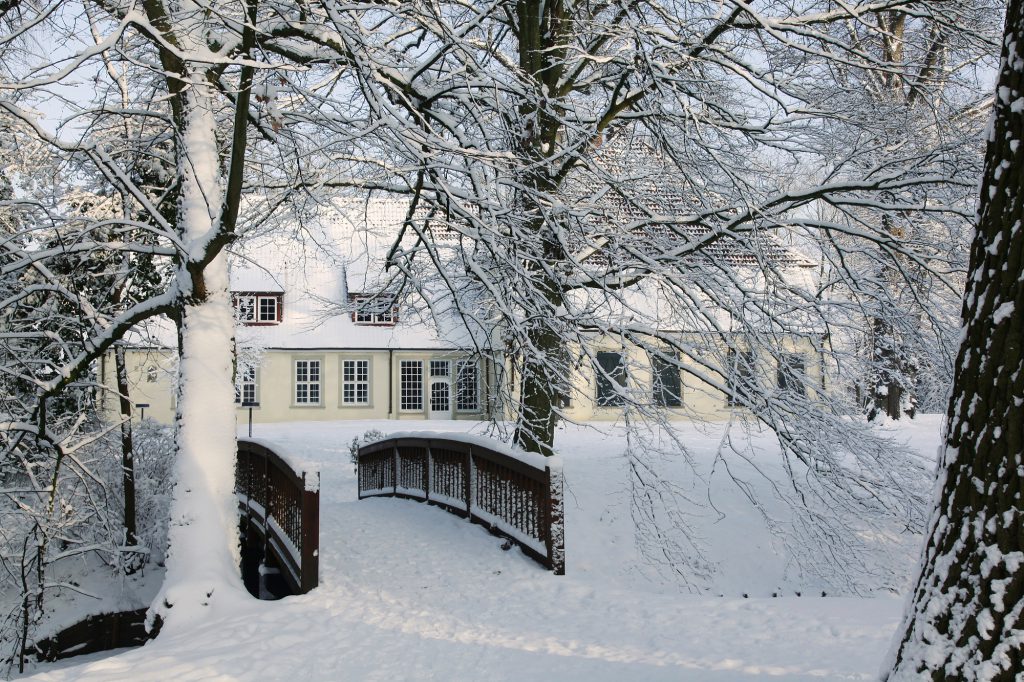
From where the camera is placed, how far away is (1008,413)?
11.7ft

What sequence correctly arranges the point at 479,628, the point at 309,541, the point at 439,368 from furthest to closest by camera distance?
the point at 439,368
the point at 309,541
the point at 479,628

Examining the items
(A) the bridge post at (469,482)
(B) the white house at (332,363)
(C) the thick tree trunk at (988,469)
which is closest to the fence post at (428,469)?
(A) the bridge post at (469,482)

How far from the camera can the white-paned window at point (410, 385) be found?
1388 inches

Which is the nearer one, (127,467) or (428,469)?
(127,467)

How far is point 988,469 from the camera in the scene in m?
3.66

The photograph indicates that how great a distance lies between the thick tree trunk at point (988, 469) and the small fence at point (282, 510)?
6.24m

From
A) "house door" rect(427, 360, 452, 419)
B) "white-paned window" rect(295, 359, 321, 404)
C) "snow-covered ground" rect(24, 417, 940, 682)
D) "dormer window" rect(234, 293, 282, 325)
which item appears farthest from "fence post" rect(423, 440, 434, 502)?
"dormer window" rect(234, 293, 282, 325)

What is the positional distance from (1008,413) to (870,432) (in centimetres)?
733

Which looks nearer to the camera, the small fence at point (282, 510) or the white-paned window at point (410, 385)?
the small fence at point (282, 510)

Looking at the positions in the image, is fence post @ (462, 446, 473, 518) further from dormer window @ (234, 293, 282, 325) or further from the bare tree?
dormer window @ (234, 293, 282, 325)

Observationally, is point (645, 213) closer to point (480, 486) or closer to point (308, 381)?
point (480, 486)

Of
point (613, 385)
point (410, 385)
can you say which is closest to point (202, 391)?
point (613, 385)

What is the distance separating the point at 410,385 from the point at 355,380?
2.23 m

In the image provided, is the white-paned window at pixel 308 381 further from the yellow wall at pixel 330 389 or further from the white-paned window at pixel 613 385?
the white-paned window at pixel 613 385
